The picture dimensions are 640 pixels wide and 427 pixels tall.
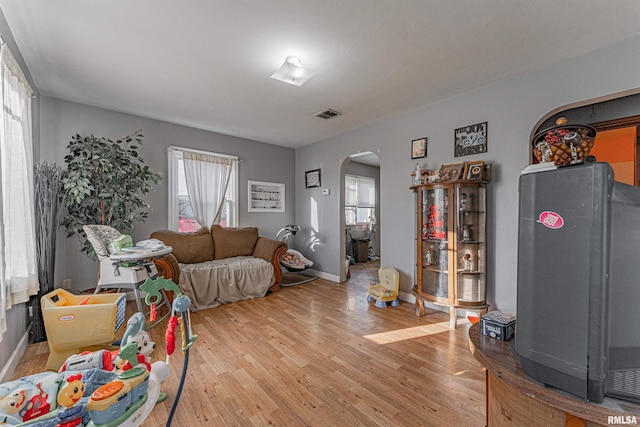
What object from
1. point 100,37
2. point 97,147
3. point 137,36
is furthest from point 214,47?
point 97,147

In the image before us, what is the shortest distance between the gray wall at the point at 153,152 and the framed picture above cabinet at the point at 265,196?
0.10 meters

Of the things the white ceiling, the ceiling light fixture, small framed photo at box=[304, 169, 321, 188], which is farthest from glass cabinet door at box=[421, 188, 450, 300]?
small framed photo at box=[304, 169, 321, 188]

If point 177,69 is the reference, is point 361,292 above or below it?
below

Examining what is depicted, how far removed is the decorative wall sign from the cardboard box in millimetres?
2381

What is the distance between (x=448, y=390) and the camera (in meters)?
1.78

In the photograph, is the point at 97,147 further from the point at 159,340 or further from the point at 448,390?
the point at 448,390

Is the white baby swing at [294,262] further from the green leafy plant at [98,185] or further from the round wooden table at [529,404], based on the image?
the round wooden table at [529,404]

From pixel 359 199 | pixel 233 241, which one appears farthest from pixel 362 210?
pixel 233 241

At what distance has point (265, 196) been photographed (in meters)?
5.12

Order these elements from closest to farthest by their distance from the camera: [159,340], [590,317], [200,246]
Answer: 1. [590,317]
2. [159,340]
3. [200,246]

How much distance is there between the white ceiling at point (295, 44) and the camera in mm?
1769

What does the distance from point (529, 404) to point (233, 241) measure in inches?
162

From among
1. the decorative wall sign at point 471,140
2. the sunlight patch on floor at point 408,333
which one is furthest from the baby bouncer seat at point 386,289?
the decorative wall sign at point 471,140

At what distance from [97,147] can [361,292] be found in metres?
3.91
